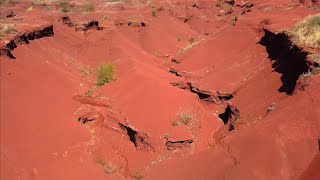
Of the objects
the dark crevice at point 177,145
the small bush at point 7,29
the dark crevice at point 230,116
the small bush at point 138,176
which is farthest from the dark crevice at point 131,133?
the small bush at point 7,29

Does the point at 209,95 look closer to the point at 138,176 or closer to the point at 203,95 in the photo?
the point at 203,95

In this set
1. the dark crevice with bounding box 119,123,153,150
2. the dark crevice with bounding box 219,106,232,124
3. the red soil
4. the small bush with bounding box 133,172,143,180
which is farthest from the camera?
the dark crevice with bounding box 219,106,232,124

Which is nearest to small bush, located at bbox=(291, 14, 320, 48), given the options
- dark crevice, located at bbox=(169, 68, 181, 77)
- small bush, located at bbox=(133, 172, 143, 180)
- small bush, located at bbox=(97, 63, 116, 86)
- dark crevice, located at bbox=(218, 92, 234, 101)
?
dark crevice, located at bbox=(218, 92, 234, 101)

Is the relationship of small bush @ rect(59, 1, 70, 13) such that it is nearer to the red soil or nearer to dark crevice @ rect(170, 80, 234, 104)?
the red soil

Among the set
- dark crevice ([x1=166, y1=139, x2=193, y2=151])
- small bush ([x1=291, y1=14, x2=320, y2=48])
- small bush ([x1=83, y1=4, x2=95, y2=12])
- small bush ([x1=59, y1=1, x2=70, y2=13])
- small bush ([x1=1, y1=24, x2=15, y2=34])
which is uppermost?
small bush ([x1=291, y1=14, x2=320, y2=48])

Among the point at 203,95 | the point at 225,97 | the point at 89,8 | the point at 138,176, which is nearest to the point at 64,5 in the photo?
the point at 89,8
